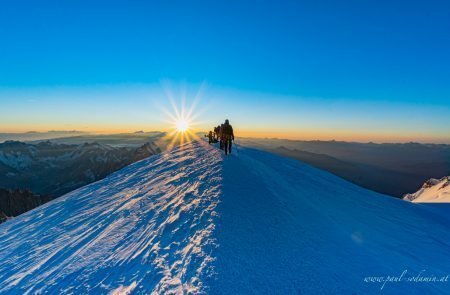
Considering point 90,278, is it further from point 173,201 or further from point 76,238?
point 173,201

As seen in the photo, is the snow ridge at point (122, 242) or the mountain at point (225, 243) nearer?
the mountain at point (225, 243)

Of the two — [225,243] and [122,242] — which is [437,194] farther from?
[122,242]

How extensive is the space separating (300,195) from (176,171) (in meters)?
8.53

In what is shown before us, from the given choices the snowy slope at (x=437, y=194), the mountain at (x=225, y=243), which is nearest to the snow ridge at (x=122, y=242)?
the mountain at (x=225, y=243)

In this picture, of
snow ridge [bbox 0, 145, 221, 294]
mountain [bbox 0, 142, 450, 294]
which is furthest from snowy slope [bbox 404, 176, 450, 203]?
snow ridge [bbox 0, 145, 221, 294]

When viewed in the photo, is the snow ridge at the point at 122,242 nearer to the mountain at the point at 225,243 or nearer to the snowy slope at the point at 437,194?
the mountain at the point at 225,243

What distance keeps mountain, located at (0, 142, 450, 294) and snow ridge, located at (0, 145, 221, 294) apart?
0.14 ft

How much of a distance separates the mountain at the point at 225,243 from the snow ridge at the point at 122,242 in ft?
0.14

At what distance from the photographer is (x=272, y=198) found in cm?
1248

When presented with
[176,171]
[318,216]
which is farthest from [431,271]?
[176,171]

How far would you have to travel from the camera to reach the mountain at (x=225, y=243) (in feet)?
23.5

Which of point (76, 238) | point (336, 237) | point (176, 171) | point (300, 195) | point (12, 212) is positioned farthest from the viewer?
point (12, 212)

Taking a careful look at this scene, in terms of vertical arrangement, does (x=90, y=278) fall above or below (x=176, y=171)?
below

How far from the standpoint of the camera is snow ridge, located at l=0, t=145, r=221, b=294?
294 inches
